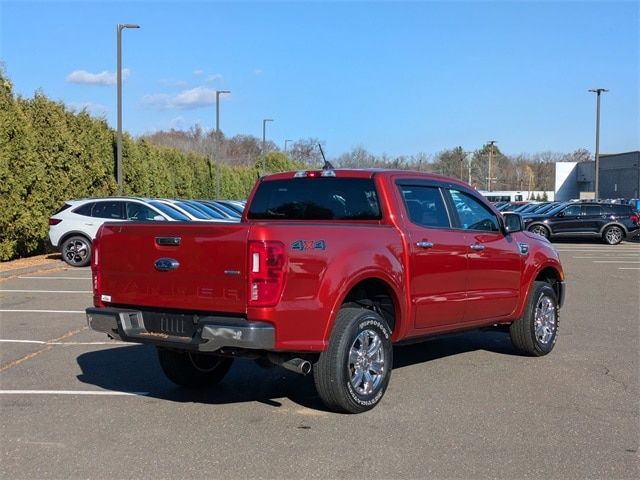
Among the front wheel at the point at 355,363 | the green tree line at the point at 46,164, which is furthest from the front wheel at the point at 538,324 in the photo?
the green tree line at the point at 46,164

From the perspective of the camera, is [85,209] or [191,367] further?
[85,209]

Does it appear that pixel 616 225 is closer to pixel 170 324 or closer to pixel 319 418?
pixel 319 418

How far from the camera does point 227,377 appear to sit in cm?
683

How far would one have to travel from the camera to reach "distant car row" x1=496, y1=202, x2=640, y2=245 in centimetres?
2814

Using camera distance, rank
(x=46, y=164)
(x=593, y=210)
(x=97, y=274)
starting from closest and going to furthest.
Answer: (x=97, y=274) → (x=46, y=164) → (x=593, y=210)

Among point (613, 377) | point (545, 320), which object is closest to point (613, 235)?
point (545, 320)

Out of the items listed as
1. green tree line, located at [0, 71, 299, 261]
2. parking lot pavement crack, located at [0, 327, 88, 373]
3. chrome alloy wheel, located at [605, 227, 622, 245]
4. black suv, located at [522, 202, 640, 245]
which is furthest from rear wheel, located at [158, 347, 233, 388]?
chrome alloy wheel, located at [605, 227, 622, 245]

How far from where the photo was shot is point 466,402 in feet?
19.4

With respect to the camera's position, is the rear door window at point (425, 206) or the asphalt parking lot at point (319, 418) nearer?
the asphalt parking lot at point (319, 418)

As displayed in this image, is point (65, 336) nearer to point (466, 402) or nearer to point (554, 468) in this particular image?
point (466, 402)

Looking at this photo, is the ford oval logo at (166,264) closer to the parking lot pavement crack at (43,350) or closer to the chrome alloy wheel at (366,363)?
the chrome alloy wheel at (366,363)

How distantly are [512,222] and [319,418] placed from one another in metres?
3.33

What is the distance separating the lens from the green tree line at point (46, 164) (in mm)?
17125

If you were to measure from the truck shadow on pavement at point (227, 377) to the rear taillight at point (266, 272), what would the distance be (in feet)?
4.43
